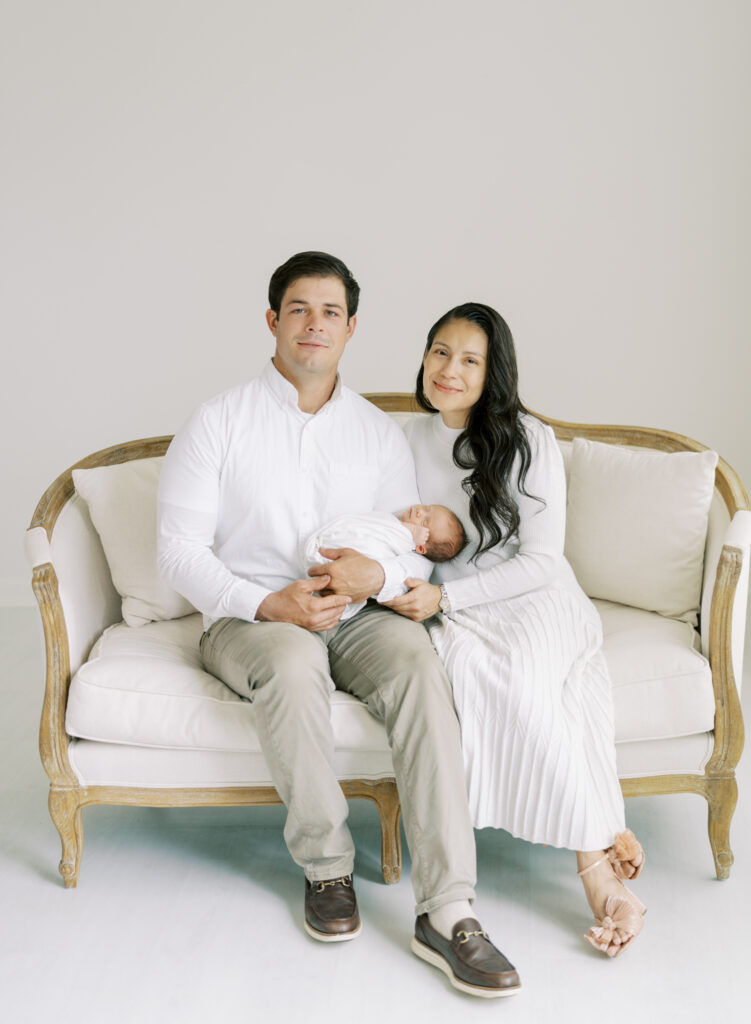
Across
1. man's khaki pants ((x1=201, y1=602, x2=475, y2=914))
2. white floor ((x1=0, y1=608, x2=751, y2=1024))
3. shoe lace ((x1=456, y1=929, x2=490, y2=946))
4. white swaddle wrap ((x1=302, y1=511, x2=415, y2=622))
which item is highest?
white swaddle wrap ((x1=302, y1=511, x2=415, y2=622))

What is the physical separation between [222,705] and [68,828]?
43 cm

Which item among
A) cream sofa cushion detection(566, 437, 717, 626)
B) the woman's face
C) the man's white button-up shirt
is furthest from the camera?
cream sofa cushion detection(566, 437, 717, 626)

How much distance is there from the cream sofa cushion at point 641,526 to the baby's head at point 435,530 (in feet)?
1.26

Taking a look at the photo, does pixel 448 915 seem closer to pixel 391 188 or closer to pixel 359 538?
pixel 359 538

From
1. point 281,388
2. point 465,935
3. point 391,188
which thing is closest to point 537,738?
point 465,935

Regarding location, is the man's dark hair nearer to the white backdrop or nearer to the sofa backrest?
the sofa backrest

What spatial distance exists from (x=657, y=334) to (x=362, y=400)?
181cm

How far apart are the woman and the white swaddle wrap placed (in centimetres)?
10

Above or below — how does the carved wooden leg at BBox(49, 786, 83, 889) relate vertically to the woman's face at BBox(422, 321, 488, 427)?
below

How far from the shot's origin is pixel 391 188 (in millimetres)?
3824

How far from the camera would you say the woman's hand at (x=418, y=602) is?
2.20 meters

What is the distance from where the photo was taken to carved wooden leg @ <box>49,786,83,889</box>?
2.09m

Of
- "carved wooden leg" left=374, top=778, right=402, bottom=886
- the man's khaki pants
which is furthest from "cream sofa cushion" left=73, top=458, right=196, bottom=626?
"carved wooden leg" left=374, top=778, right=402, bottom=886

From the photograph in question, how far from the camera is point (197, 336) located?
3975mm
